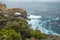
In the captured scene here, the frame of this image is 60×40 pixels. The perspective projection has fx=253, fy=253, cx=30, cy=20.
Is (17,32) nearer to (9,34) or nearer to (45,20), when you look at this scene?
(9,34)

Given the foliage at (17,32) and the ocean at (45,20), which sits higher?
the foliage at (17,32)

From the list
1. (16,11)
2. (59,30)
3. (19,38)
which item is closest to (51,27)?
(59,30)

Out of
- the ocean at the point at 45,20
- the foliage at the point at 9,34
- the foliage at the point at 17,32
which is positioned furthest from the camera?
the ocean at the point at 45,20

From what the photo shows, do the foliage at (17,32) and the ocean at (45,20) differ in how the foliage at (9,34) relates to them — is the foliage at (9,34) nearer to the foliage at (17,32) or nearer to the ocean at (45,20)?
the foliage at (17,32)

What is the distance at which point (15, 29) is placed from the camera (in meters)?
25.7

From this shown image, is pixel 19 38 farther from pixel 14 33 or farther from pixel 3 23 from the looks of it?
pixel 3 23

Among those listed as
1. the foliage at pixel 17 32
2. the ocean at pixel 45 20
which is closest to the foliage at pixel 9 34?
the foliage at pixel 17 32

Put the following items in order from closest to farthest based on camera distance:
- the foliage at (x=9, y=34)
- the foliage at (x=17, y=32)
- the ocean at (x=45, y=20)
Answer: the foliage at (x=9, y=34), the foliage at (x=17, y=32), the ocean at (x=45, y=20)

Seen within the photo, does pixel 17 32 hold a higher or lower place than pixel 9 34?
lower

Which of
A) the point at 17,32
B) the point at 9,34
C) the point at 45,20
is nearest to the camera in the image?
the point at 9,34

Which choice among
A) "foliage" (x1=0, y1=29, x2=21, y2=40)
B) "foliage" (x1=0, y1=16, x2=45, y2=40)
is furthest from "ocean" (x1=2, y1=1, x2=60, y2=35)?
"foliage" (x1=0, y1=29, x2=21, y2=40)

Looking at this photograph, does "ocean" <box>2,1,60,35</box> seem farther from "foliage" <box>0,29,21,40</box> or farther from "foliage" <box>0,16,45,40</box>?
"foliage" <box>0,29,21,40</box>

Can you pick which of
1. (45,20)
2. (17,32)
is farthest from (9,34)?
(45,20)

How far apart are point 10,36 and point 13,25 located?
2778 millimetres
